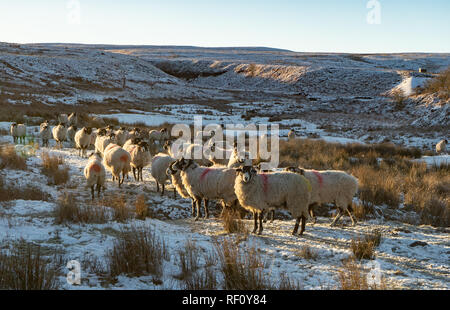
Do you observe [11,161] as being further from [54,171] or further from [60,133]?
[60,133]

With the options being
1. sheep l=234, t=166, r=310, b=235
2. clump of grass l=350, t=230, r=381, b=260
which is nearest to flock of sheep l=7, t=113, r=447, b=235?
sheep l=234, t=166, r=310, b=235

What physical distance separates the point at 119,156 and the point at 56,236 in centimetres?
604

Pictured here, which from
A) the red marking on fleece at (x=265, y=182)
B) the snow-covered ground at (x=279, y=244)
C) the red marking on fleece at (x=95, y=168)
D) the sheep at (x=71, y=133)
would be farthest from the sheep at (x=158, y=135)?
the red marking on fleece at (x=265, y=182)

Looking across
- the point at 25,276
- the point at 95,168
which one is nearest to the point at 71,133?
the point at 95,168

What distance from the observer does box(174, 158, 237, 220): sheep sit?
31.7 ft

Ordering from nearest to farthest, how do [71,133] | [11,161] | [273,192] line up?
1. [273,192]
2. [11,161]
3. [71,133]

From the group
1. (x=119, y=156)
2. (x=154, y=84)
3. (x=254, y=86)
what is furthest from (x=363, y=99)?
(x=119, y=156)

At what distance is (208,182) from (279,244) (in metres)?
3.36

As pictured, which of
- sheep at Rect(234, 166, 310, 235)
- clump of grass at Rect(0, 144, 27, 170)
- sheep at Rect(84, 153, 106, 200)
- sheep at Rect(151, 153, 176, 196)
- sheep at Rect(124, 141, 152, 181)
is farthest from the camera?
sheep at Rect(124, 141, 152, 181)

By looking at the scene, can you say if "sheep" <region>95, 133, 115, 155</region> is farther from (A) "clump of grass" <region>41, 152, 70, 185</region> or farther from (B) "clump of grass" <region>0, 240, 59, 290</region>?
(B) "clump of grass" <region>0, 240, 59, 290</region>

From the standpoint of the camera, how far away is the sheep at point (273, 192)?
7871mm

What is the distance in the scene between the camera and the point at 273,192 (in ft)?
26.2

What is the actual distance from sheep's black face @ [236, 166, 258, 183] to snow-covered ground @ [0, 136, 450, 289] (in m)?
1.20
